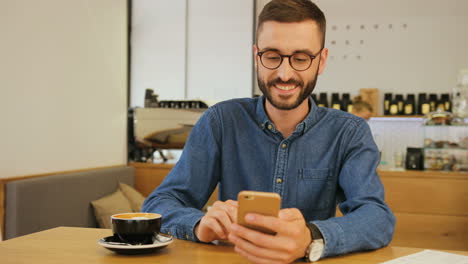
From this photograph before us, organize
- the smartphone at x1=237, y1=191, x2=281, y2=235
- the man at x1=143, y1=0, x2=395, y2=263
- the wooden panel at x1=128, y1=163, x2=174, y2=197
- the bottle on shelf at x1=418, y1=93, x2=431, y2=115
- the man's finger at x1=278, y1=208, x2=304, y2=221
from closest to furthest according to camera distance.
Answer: the smartphone at x1=237, y1=191, x2=281, y2=235 < the man's finger at x1=278, y1=208, x2=304, y2=221 < the man at x1=143, y1=0, x2=395, y2=263 < the wooden panel at x1=128, y1=163, x2=174, y2=197 < the bottle on shelf at x1=418, y1=93, x2=431, y2=115

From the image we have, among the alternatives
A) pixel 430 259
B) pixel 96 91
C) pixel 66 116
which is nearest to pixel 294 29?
Result: pixel 430 259

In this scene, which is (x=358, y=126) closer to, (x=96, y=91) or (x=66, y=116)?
(x=66, y=116)

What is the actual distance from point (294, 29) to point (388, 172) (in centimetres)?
239

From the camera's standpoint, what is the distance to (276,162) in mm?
1468

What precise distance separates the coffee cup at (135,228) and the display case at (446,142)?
108 inches

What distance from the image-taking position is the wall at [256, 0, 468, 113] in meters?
5.03

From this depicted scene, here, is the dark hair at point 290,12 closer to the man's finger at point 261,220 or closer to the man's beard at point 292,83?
the man's beard at point 292,83

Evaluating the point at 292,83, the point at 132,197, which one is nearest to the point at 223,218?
the point at 292,83

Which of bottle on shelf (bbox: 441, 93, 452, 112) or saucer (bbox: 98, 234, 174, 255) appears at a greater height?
bottle on shelf (bbox: 441, 93, 452, 112)

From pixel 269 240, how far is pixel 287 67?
552mm

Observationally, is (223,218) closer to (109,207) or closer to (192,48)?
(109,207)

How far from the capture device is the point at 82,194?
9.66 ft

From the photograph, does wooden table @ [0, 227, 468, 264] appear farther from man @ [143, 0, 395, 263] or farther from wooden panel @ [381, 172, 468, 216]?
wooden panel @ [381, 172, 468, 216]

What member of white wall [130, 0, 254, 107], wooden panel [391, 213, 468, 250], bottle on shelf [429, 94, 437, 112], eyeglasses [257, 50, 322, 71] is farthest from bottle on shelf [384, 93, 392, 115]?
eyeglasses [257, 50, 322, 71]
